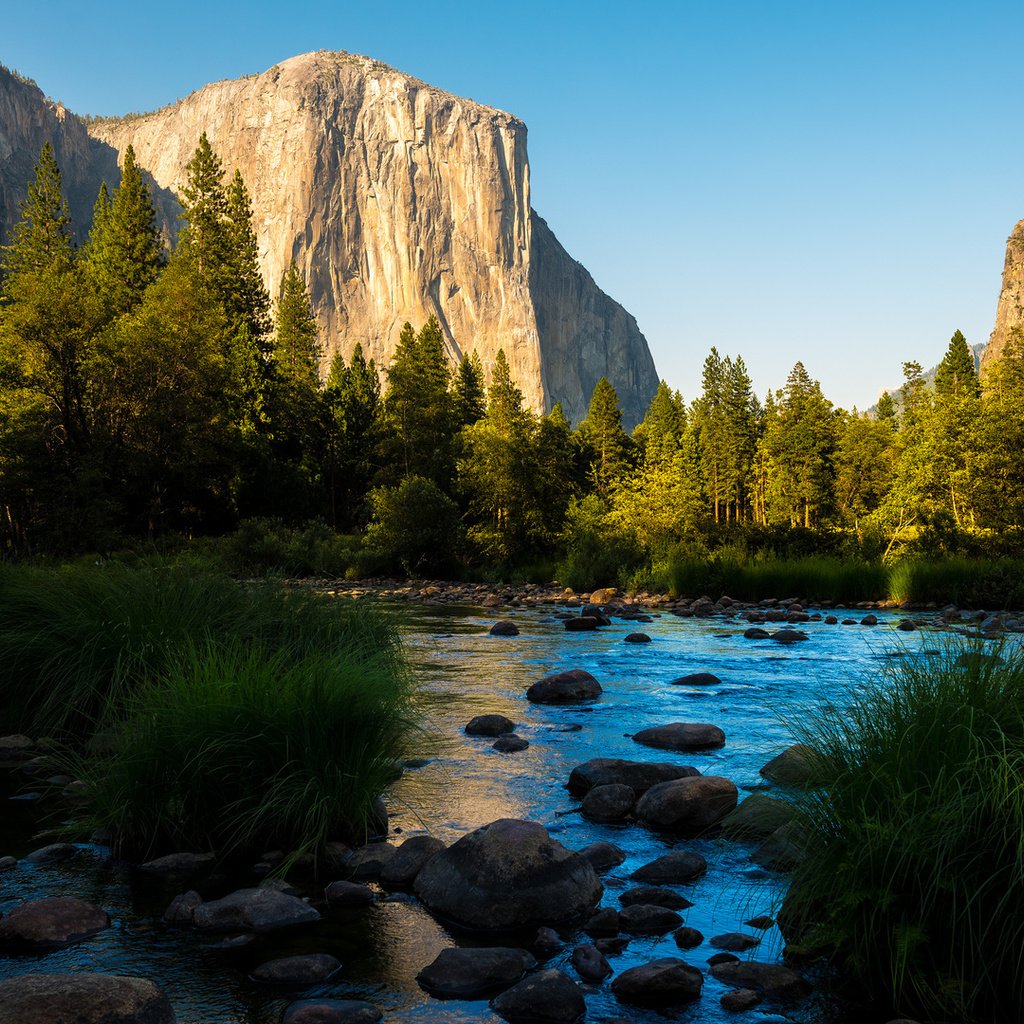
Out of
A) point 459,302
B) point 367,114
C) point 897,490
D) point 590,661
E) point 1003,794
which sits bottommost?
point 590,661

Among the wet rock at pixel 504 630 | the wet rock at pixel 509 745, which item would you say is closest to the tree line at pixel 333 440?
the wet rock at pixel 504 630

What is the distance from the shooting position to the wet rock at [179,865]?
473 centimetres

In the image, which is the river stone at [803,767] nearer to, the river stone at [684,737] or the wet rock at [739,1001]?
the wet rock at [739,1001]

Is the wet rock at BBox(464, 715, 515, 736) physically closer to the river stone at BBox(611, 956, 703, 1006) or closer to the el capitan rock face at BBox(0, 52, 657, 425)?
the river stone at BBox(611, 956, 703, 1006)

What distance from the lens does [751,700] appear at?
983 cm

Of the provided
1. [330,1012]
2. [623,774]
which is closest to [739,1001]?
[330,1012]

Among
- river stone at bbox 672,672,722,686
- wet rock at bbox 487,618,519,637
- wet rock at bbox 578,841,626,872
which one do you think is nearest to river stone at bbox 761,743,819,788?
wet rock at bbox 578,841,626,872

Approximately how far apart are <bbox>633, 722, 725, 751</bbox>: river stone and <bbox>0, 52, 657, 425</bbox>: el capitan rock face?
15107 centimetres

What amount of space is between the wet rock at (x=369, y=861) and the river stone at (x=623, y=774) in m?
1.78

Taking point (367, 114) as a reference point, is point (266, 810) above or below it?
below

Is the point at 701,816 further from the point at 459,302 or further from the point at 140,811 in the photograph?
the point at 459,302

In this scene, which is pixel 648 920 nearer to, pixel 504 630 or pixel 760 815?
pixel 760 815

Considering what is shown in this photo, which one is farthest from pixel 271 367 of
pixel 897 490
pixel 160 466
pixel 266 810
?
pixel 266 810

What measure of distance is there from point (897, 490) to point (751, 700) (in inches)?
867
